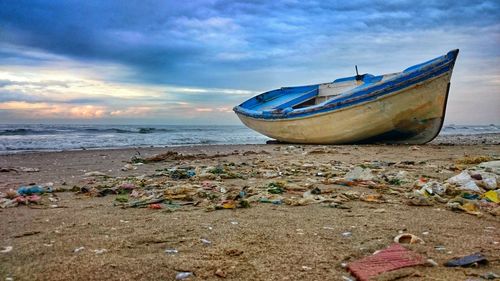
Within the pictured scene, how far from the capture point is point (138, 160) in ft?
27.2

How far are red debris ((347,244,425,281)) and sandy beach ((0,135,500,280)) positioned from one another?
0.06 meters

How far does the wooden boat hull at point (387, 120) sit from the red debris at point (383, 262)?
8.42 m

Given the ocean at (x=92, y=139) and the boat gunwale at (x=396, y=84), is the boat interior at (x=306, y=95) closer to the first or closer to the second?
the boat gunwale at (x=396, y=84)

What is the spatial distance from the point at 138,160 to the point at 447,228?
6752 millimetres

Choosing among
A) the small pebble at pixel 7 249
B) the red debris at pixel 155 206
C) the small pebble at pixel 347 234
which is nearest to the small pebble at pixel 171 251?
the small pebble at pixel 7 249

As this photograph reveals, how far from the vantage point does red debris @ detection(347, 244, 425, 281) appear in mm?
2027

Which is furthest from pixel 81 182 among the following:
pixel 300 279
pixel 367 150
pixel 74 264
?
pixel 367 150

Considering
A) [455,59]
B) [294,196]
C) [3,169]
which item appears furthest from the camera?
[455,59]

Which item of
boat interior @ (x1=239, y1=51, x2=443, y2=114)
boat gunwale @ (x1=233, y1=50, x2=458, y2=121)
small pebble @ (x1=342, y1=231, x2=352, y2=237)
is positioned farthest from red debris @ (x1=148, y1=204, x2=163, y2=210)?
boat interior @ (x1=239, y1=51, x2=443, y2=114)

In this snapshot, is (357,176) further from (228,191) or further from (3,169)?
(3,169)

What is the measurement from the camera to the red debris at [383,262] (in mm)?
2027

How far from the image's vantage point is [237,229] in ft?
9.61

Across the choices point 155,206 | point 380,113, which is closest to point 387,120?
point 380,113

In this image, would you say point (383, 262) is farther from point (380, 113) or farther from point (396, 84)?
point (380, 113)
